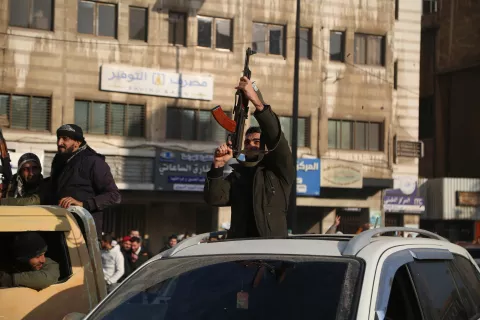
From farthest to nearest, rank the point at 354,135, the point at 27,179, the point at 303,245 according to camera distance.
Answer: the point at 354,135
the point at 27,179
the point at 303,245

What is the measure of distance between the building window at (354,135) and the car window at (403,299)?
26.9 metres

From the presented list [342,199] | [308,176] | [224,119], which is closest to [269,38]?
[308,176]

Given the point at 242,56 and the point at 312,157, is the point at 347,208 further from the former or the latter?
the point at 242,56

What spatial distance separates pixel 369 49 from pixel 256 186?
2728 centimetres

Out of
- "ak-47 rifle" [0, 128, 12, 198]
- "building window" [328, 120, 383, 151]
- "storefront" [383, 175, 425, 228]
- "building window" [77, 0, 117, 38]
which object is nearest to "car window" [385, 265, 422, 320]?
"ak-47 rifle" [0, 128, 12, 198]

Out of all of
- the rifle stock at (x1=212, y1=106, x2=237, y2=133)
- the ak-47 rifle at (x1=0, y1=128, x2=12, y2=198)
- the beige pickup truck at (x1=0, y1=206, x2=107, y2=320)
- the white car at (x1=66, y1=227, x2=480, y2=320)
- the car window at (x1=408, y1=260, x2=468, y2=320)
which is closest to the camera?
the white car at (x1=66, y1=227, x2=480, y2=320)

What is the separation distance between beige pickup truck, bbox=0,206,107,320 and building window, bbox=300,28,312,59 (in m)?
25.9

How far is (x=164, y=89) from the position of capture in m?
28.2

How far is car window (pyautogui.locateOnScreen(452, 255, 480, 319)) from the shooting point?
4785 mm

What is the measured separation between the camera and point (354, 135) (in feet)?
103

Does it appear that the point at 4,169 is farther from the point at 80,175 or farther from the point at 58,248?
the point at 58,248

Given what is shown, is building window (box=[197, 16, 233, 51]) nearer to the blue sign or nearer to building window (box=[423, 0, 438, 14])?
the blue sign

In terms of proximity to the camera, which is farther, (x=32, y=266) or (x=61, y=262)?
(x=61, y=262)

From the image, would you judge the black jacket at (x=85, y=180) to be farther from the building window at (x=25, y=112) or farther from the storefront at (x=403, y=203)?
the storefront at (x=403, y=203)
